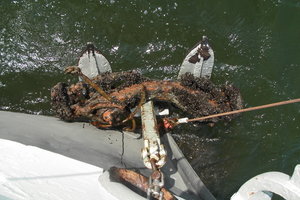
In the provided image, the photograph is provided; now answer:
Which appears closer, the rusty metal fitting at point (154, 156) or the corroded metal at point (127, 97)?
the rusty metal fitting at point (154, 156)

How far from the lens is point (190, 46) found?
6320 millimetres

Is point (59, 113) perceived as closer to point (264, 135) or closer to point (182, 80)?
point (182, 80)

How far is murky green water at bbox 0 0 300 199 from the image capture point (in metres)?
5.79

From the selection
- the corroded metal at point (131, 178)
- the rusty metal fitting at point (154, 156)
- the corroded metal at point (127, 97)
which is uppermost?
the corroded metal at point (127, 97)

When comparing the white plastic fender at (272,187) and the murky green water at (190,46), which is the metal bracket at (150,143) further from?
Result: the murky green water at (190,46)

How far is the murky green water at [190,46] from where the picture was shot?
19.0ft

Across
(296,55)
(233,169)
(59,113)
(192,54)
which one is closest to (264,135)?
(233,169)

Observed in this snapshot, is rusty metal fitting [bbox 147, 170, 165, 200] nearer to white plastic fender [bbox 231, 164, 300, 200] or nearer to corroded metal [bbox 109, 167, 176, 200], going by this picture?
corroded metal [bbox 109, 167, 176, 200]

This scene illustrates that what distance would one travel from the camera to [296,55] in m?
6.32

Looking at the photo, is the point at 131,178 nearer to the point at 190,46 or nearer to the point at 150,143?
the point at 150,143

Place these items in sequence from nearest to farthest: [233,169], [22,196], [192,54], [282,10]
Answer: [22,196]
[192,54]
[233,169]
[282,10]

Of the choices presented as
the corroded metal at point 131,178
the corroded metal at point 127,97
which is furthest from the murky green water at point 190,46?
the corroded metal at point 131,178

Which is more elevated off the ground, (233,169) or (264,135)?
(264,135)

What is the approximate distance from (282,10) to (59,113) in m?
4.93
